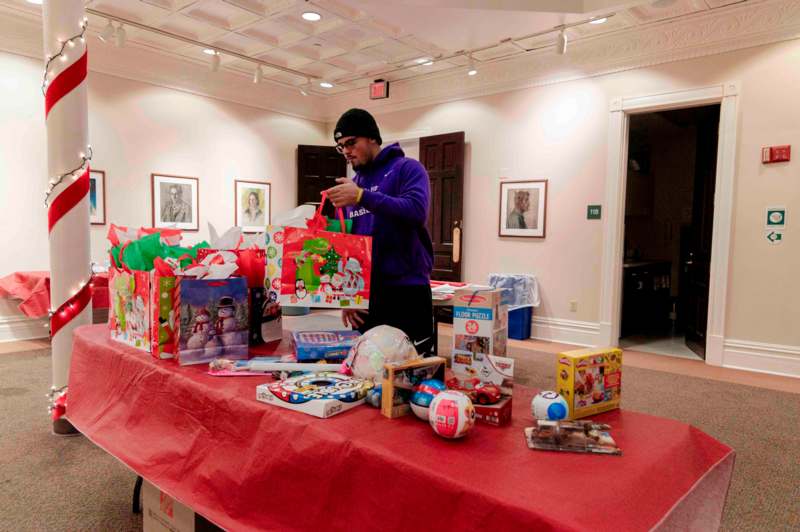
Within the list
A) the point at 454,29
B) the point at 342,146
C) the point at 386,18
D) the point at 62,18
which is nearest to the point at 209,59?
the point at 386,18

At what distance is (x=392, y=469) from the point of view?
2.83 ft

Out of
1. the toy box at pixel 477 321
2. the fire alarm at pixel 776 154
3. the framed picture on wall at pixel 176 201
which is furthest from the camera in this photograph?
the framed picture on wall at pixel 176 201

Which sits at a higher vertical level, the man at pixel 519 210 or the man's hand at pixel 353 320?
the man at pixel 519 210

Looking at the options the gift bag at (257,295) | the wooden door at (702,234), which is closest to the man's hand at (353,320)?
the gift bag at (257,295)

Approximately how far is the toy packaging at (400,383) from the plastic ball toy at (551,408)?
24cm

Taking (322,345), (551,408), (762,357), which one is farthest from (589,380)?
(762,357)

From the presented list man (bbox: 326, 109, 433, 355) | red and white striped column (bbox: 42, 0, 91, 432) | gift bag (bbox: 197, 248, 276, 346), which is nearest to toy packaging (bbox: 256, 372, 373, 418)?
gift bag (bbox: 197, 248, 276, 346)

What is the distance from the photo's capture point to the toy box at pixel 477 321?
3.89 feet

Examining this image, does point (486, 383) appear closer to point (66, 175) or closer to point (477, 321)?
point (477, 321)

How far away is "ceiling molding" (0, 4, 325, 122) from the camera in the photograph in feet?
16.8

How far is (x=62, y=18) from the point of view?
8.32 feet

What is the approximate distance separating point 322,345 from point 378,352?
0.30 meters

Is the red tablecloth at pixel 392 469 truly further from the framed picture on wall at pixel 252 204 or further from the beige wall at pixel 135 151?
the framed picture on wall at pixel 252 204

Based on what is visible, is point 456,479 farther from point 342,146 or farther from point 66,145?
point 66,145
